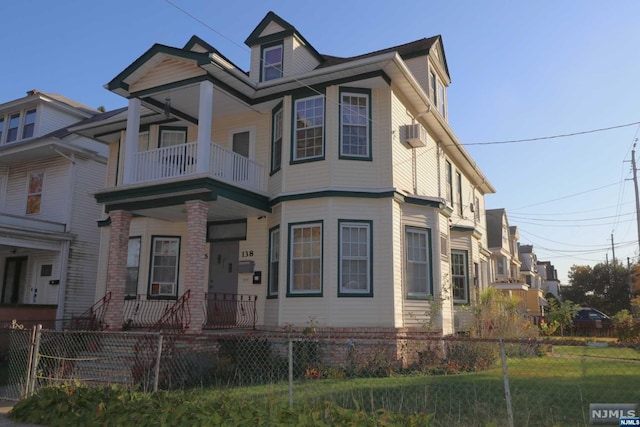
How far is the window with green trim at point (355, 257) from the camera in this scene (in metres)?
13.2

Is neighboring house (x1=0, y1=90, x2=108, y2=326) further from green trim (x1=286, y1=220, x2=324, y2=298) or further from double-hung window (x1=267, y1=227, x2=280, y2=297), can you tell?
green trim (x1=286, y1=220, x2=324, y2=298)

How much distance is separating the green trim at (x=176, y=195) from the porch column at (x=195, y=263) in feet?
1.11

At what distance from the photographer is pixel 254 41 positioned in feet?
52.4

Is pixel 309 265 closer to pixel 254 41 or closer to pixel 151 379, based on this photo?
pixel 151 379

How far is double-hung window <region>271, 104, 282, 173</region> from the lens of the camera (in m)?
14.8

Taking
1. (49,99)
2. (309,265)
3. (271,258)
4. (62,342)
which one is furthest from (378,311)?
(49,99)

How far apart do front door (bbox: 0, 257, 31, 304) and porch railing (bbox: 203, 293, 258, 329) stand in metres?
10.8

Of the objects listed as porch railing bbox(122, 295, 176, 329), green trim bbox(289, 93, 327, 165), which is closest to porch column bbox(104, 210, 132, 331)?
porch railing bbox(122, 295, 176, 329)

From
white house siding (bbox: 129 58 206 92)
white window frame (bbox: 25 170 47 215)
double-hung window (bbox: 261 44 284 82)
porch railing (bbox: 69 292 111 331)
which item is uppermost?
double-hung window (bbox: 261 44 284 82)

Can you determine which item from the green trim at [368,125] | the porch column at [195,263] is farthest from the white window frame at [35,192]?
the green trim at [368,125]

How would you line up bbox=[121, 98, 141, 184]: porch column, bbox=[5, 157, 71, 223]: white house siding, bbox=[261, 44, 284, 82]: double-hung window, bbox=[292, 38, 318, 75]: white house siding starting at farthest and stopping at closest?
bbox=[5, 157, 71, 223]: white house siding → bbox=[261, 44, 284, 82]: double-hung window → bbox=[292, 38, 318, 75]: white house siding → bbox=[121, 98, 141, 184]: porch column

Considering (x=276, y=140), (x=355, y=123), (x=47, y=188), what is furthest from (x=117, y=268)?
(x=47, y=188)

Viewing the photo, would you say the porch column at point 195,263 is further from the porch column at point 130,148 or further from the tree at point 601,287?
the tree at point 601,287

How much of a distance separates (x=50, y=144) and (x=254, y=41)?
30.5 feet
